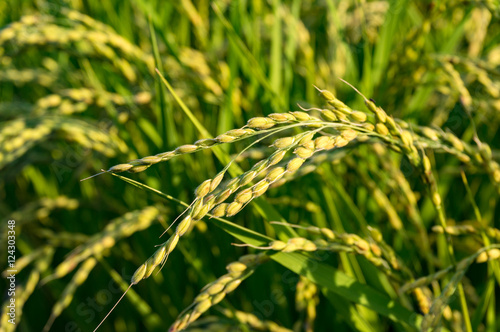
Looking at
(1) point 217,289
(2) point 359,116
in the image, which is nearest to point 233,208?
(1) point 217,289

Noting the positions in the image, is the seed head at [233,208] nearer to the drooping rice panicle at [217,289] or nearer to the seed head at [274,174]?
the seed head at [274,174]

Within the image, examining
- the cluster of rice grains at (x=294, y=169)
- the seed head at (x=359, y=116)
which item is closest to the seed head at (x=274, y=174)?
the cluster of rice grains at (x=294, y=169)

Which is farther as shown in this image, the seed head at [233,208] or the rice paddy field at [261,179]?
the rice paddy field at [261,179]

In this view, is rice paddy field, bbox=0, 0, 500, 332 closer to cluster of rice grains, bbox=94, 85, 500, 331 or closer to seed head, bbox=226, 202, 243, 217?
cluster of rice grains, bbox=94, 85, 500, 331

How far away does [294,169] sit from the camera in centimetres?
89

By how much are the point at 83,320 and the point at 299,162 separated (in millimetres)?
1468

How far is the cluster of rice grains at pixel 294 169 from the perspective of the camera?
2.86 ft

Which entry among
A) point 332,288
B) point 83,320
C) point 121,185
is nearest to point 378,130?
point 332,288

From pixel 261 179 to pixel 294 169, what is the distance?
350mm

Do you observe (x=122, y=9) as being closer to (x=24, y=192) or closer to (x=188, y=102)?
(x=188, y=102)

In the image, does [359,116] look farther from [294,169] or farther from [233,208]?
[233,208]

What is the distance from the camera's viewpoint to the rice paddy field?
1.21 meters

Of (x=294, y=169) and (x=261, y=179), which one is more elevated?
(x=294, y=169)

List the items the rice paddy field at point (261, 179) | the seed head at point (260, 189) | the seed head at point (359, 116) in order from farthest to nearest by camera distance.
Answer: the rice paddy field at point (261, 179) → the seed head at point (359, 116) → the seed head at point (260, 189)
